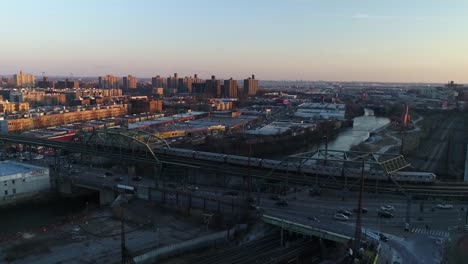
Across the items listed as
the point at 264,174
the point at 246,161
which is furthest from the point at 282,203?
the point at 246,161

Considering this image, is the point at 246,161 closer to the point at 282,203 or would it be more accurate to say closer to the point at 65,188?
the point at 282,203

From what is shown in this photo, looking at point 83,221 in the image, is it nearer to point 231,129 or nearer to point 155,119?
point 231,129

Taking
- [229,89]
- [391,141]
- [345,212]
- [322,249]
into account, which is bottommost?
[322,249]

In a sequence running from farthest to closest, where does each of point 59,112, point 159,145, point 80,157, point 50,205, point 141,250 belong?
point 59,112
point 80,157
point 159,145
point 50,205
point 141,250

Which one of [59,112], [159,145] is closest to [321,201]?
[159,145]

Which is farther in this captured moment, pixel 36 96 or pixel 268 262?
pixel 36 96

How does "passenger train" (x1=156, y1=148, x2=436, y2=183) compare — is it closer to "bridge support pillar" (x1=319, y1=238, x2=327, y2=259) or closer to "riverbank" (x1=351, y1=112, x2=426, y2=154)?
"bridge support pillar" (x1=319, y1=238, x2=327, y2=259)

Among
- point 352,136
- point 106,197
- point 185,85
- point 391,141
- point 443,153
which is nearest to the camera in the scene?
point 106,197
